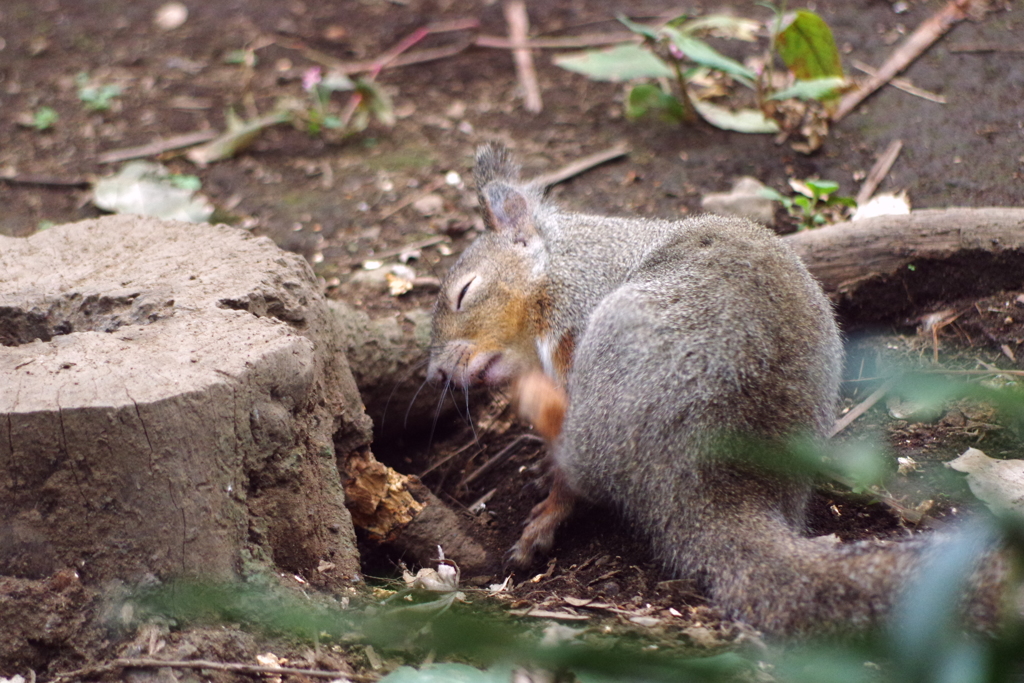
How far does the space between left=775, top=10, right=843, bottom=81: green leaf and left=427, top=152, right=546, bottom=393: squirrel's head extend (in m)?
2.47

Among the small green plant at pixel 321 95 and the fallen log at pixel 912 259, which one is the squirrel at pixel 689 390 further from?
the small green plant at pixel 321 95

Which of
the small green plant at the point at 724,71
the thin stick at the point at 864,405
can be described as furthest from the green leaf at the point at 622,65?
the thin stick at the point at 864,405

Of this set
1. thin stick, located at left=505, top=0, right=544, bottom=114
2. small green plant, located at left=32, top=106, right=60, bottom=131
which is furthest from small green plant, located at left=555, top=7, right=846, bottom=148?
small green plant, located at left=32, top=106, right=60, bottom=131

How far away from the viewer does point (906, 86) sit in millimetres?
5895

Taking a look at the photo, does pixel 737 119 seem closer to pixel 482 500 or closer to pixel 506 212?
pixel 506 212

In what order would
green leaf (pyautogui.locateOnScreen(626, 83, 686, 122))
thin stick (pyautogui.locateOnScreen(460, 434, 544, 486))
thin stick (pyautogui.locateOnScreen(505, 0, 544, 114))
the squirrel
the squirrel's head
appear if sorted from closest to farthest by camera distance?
the squirrel, the squirrel's head, thin stick (pyautogui.locateOnScreen(460, 434, 544, 486)), green leaf (pyautogui.locateOnScreen(626, 83, 686, 122)), thin stick (pyautogui.locateOnScreen(505, 0, 544, 114))

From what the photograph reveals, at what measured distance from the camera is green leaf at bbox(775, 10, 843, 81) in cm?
524

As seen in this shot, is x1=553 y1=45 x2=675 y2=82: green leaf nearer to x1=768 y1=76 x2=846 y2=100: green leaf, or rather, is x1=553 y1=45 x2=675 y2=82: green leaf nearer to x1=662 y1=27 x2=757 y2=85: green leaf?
x1=662 y1=27 x2=757 y2=85: green leaf

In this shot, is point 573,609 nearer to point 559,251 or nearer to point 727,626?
point 727,626

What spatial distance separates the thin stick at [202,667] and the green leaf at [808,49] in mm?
4462

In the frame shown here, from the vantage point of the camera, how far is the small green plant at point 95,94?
735 cm

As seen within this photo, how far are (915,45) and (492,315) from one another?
437 centimetres

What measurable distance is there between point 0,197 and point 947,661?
690 centimetres

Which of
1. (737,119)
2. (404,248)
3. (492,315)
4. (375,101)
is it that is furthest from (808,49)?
(375,101)
